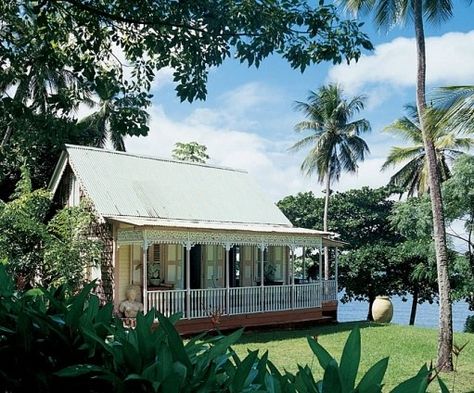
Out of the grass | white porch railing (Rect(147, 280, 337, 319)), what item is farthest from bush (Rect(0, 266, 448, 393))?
white porch railing (Rect(147, 280, 337, 319))

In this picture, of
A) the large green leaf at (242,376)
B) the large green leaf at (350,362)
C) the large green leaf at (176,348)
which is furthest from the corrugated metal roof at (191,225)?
the large green leaf at (350,362)

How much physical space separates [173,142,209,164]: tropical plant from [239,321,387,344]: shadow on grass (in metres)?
18.2

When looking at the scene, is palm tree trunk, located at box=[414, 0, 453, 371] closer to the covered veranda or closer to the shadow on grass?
the shadow on grass

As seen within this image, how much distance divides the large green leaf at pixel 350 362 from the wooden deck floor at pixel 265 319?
1366 cm

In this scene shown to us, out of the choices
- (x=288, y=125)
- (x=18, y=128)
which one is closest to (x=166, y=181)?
(x=288, y=125)

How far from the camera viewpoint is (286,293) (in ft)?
60.8

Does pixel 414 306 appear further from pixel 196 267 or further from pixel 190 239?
pixel 190 239

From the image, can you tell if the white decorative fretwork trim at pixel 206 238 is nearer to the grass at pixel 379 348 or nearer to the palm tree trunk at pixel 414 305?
the grass at pixel 379 348

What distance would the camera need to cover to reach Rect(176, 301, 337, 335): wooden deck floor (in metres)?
15.9

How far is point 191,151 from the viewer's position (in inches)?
1416

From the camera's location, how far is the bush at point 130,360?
1.65m

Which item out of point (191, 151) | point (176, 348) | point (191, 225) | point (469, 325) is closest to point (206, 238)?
point (191, 225)

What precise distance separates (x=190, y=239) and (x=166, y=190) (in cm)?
296

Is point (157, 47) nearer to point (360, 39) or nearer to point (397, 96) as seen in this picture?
point (360, 39)
